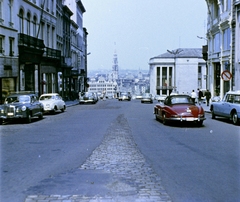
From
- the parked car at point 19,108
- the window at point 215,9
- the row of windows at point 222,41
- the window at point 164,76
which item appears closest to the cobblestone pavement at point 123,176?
the parked car at point 19,108

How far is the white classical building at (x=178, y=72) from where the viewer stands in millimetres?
109312

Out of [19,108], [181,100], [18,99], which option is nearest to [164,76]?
[18,99]

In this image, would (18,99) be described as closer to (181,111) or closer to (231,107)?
(181,111)

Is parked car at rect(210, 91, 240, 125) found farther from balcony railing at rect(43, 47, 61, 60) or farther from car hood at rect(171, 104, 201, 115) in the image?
balcony railing at rect(43, 47, 61, 60)

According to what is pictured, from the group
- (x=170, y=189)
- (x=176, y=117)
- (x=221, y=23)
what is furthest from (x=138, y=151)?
(x=221, y=23)

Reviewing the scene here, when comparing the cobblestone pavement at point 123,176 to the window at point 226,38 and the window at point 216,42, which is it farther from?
the window at point 216,42

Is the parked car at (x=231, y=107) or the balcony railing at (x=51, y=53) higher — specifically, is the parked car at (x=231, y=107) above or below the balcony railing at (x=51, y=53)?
below

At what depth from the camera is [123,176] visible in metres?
7.74

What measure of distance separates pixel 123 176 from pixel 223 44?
3366 centimetres

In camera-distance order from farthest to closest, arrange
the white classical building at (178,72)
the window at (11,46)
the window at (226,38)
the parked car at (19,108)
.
A: the white classical building at (178,72) → the window at (226,38) → the window at (11,46) → the parked car at (19,108)

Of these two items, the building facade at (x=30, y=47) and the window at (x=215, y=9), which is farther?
the window at (x=215, y=9)

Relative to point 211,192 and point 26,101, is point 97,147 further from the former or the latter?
point 26,101

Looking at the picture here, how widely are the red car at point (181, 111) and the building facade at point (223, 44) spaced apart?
7.80 metres

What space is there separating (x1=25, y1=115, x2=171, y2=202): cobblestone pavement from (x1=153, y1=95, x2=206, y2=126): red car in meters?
5.56
